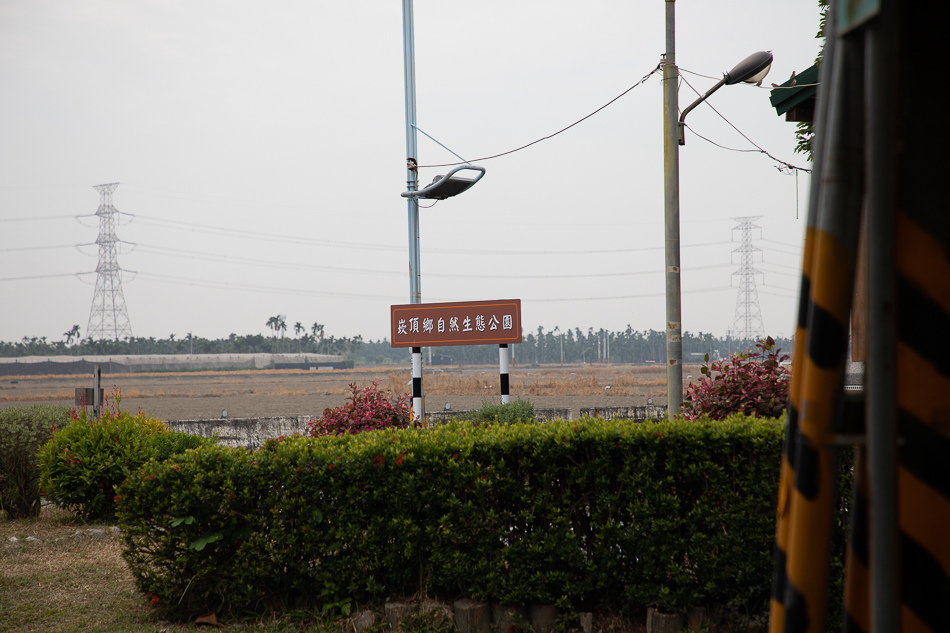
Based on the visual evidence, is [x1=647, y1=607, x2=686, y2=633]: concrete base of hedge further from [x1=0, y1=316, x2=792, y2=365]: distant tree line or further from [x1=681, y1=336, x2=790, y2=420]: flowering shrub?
[x1=0, y1=316, x2=792, y2=365]: distant tree line

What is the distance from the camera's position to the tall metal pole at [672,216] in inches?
327

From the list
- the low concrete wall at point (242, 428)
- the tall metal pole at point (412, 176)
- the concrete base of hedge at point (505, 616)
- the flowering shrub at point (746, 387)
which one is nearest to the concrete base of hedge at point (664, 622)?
the concrete base of hedge at point (505, 616)

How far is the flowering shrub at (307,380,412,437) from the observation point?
311 inches

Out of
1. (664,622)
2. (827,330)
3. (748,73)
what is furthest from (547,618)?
(748,73)

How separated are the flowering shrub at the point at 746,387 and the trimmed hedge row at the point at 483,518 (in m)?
1.01

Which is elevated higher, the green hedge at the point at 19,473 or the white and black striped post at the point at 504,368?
the white and black striped post at the point at 504,368

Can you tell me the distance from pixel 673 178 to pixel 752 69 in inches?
63.2

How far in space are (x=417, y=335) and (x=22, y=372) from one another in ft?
265

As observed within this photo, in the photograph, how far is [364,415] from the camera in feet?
26.1

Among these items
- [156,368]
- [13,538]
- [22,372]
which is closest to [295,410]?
[13,538]

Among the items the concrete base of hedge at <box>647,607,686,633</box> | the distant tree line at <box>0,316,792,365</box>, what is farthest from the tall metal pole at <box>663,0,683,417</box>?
the distant tree line at <box>0,316,792,365</box>

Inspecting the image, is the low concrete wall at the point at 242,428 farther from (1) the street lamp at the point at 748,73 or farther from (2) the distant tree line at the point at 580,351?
(2) the distant tree line at the point at 580,351

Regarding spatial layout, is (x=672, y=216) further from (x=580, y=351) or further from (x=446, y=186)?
(x=580, y=351)

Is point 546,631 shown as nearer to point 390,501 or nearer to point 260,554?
point 390,501
